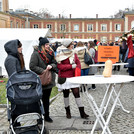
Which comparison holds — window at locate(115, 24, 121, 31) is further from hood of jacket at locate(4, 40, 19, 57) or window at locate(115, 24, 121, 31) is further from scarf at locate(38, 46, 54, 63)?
hood of jacket at locate(4, 40, 19, 57)

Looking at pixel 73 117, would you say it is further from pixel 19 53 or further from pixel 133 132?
pixel 19 53

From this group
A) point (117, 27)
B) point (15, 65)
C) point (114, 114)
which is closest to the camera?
point (15, 65)

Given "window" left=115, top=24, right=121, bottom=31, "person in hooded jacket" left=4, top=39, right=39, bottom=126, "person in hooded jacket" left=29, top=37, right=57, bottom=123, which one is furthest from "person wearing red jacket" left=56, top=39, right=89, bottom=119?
"window" left=115, top=24, right=121, bottom=31

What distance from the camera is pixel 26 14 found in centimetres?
7006

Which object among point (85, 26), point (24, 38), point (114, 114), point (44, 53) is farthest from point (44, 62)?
point (85, 26)

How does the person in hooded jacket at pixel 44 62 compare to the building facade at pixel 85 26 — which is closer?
the person in hooded jacket at pixel 44 62

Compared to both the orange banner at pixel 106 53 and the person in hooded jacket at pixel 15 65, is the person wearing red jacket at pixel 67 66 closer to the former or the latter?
the person in hooded jacket at pixel 15 65

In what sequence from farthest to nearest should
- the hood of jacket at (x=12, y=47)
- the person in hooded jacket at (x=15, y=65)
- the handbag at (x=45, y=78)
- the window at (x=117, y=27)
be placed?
the window at (x=117, y=27) < the handbag at (x=45, y=78) < the hood of jacket at (x=12, y=47) < the person in hooded jacket at (x=15, y=65)

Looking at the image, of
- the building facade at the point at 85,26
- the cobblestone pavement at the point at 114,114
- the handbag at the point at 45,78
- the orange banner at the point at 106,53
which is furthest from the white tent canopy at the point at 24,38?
the building facade at the point at 85,26

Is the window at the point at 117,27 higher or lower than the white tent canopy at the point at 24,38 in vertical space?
higher

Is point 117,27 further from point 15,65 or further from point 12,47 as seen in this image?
point 15,65

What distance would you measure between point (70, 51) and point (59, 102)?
2.40 m

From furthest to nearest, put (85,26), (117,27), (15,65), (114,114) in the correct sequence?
(85,26)
(117,27)
(114,114)
(15,65)

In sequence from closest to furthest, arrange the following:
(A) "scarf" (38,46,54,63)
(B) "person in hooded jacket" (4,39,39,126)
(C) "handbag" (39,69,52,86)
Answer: (B) "person in hooded jacket" (4,39,39,126) → (C) "handbag" (39,69,52,86) → (A) "scarf" (38,46,54,63)
